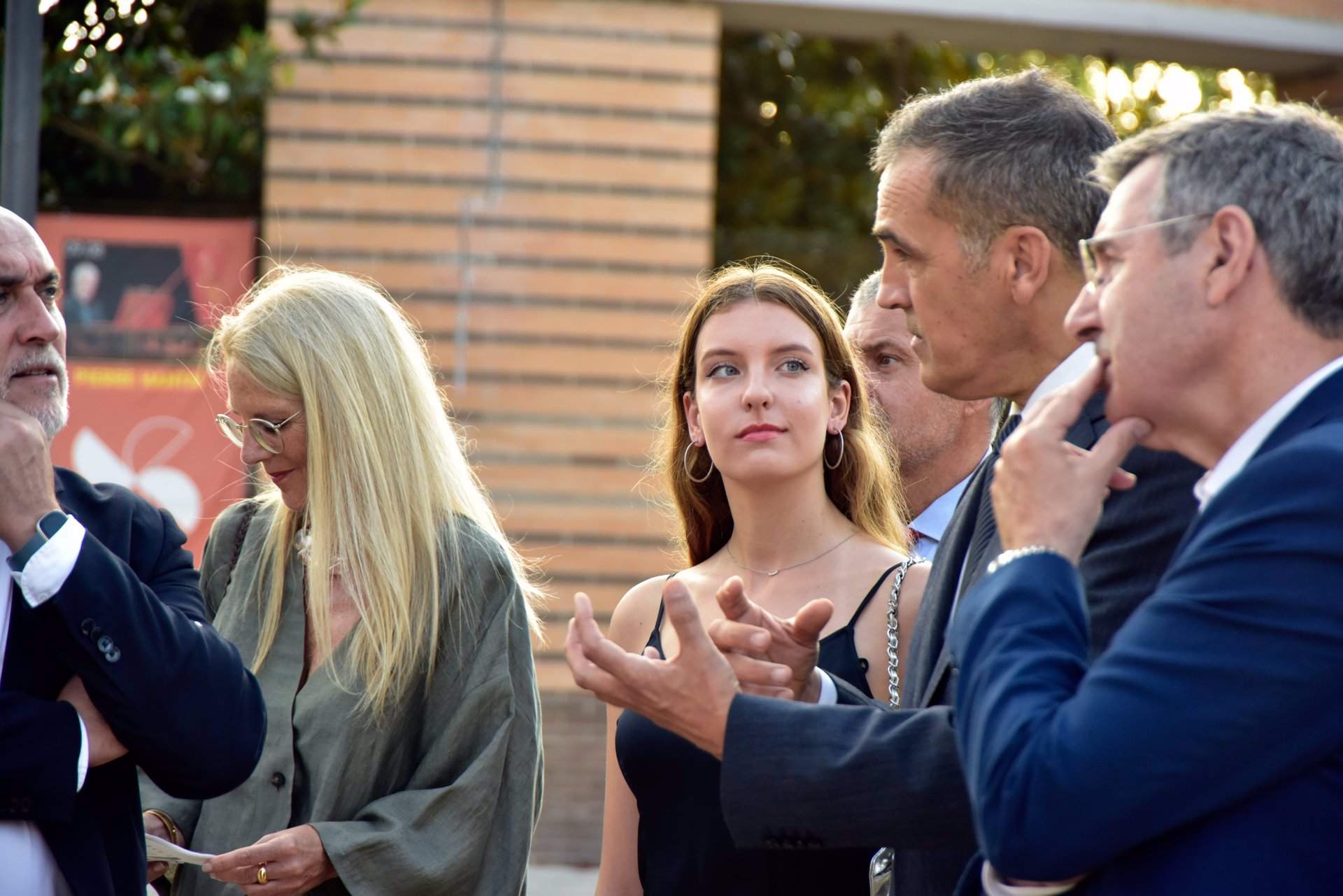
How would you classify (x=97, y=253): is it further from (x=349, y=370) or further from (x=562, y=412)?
(x=349, y=370)

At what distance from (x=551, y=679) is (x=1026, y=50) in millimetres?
4137

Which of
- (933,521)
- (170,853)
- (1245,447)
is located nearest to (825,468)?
(933,521)

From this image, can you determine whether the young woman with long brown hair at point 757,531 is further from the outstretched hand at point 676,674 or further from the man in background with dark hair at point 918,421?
the outstretched hand at point 676,674

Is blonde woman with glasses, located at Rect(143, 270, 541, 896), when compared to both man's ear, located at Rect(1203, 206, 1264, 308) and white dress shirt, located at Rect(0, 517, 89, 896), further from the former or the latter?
man's ear, located at Rect(1203, 206, 1264, 308)

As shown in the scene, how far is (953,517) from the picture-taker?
8.44 feet

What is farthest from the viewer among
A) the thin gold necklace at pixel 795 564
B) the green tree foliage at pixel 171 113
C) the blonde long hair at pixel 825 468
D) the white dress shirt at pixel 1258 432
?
the green tree foliage at pixel 171 113

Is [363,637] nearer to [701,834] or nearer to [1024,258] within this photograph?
[701,834]

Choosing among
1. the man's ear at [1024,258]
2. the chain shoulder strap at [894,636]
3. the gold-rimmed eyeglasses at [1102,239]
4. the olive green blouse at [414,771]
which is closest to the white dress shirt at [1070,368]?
the man's ear at [1024,258]

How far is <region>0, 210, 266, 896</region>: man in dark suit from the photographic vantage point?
7.84 feet

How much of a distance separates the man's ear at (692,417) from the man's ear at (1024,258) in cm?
121

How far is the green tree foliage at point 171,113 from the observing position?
6.83 m

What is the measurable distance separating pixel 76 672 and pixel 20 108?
211 cm

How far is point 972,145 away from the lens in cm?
253

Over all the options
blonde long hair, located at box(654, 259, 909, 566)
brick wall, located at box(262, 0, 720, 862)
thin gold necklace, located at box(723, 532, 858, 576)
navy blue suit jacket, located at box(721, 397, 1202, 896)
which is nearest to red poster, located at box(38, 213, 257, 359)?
Answer: brick wall, located at box(262, 0, 720, 862)
